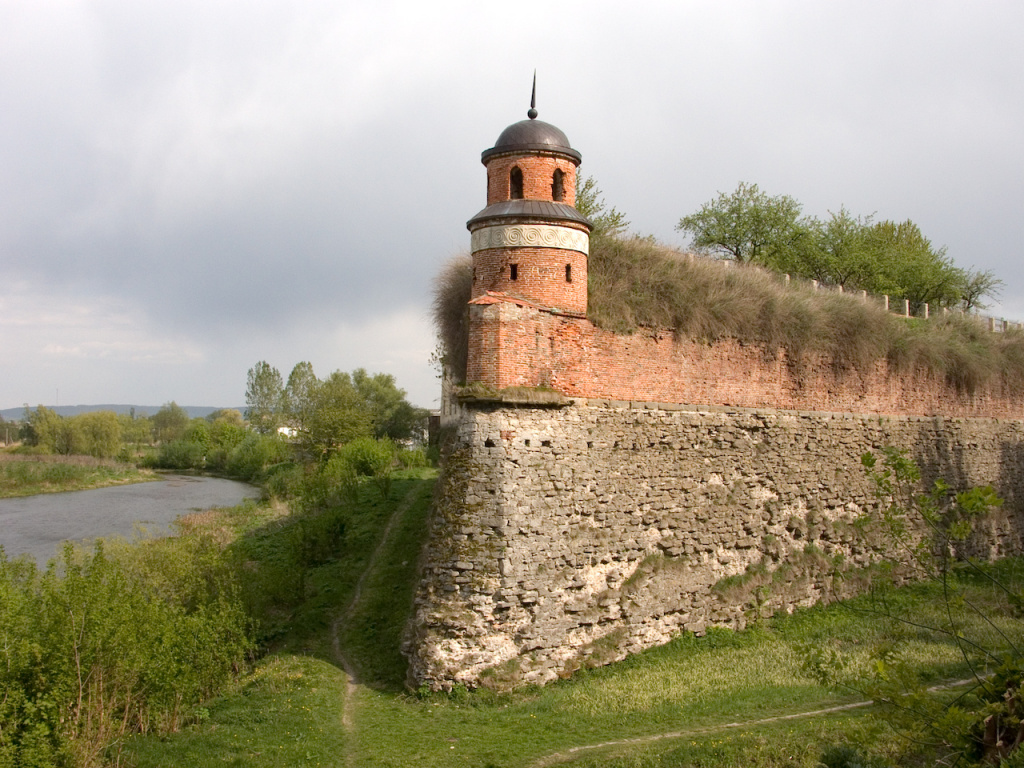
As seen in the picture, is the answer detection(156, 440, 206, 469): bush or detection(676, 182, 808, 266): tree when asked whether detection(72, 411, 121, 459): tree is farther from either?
detection(676, 182, 808, 266): tree

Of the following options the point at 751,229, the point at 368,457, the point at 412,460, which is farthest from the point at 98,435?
the point at 751,229

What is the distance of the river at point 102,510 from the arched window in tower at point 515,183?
16.9 metres

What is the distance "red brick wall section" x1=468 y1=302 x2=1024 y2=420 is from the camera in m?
12.6

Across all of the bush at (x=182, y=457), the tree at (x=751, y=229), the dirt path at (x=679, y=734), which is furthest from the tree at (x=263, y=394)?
the dirt path at (x=679, y=734)

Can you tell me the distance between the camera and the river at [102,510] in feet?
95.7

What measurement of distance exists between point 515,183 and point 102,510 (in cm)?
3063

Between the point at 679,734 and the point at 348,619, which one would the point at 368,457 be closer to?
the point at 348,619

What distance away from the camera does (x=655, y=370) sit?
14.2 metres

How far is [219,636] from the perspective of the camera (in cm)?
1396

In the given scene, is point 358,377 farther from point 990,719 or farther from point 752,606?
point 990,719

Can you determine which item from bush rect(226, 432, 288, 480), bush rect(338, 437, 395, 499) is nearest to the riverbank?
bush rect(226, 432, 288, 480)

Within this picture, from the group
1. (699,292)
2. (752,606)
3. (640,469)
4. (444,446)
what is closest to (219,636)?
(444,446)

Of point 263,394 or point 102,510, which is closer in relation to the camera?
point 102,510

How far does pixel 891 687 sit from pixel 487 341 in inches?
305
